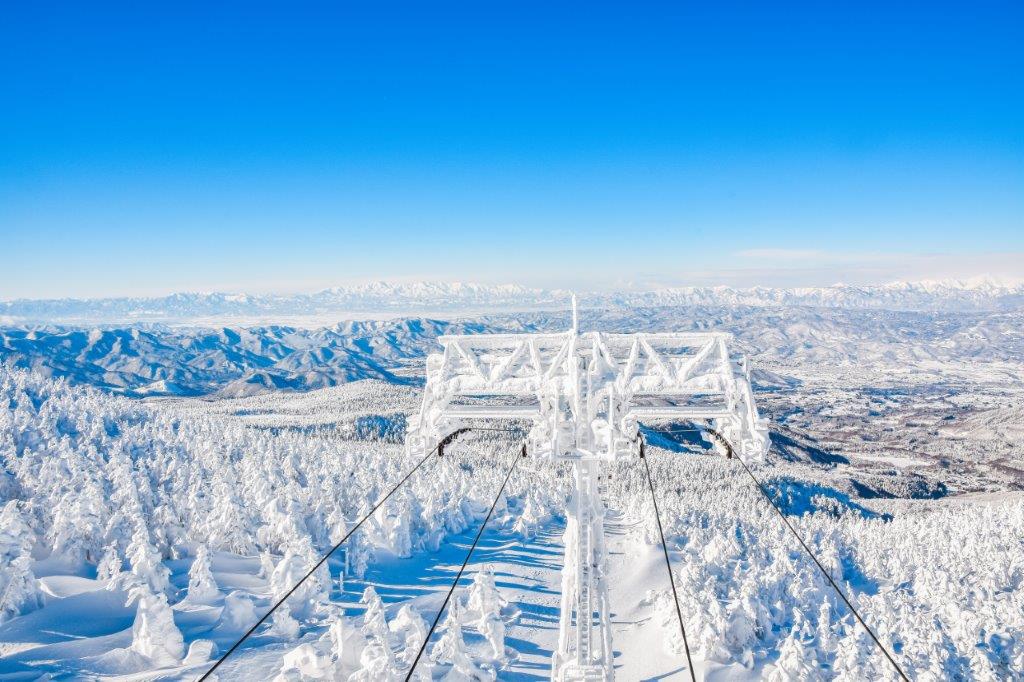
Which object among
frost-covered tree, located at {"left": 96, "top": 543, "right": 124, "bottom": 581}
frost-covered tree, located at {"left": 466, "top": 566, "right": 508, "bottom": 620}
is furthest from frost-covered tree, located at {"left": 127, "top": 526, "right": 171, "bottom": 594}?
frost-covered tree, located at {"left": 466, "top": 566, "right": 508, "bottom": 620}

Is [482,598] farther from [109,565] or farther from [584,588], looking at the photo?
[584,588]

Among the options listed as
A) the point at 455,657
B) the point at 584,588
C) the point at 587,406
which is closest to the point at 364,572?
the point at 455,657

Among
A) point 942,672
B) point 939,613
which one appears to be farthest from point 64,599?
point 939,613

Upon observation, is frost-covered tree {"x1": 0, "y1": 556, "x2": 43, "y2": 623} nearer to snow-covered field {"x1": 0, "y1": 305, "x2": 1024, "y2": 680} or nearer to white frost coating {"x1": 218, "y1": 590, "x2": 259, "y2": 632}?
snow-covered field {"x1": 0, "y1": 305, "x2": 1024, "y2": 680}

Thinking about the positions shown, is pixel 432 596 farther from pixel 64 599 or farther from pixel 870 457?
pixel 870 457

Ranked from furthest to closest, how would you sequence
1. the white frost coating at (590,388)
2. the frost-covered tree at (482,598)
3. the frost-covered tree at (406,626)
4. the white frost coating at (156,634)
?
the frost-covered tree at (482,598), the frost-covered tree at (406,626), the white frost coating at (156,634), the white frost coating at (590,388)

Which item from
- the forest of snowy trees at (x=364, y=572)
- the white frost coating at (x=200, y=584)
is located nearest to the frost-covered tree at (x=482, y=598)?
the forest of snowy trees at (x=364, y=572)

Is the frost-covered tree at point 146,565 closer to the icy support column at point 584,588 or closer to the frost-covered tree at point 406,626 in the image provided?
the frost-covered tree at point 406,626
